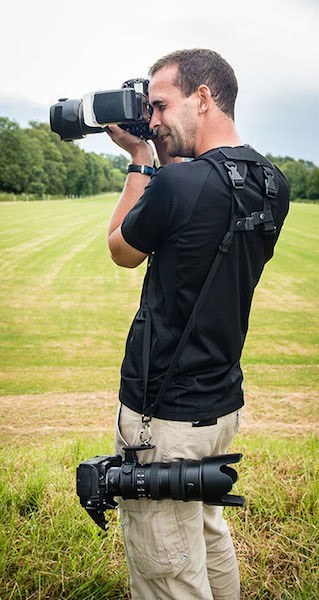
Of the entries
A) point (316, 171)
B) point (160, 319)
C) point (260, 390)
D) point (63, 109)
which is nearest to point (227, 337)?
point (160, 319)

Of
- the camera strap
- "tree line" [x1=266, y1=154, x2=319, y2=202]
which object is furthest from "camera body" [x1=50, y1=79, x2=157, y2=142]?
"tree line" [x1=266, y1=154, x2=319, y2=202]

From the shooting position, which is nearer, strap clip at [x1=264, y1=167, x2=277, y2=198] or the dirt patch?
strap clip at [x1=264, y1=167, x2=277, y2=198]

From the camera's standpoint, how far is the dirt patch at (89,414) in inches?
225

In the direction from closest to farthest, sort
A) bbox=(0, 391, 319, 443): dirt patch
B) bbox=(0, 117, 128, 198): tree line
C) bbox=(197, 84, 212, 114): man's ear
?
bbox=(197, 84, 212, 114): man's ear < bbox=(0, 391, 319, 443): dirt patch < bbox=(0, 117, 128, 198): tree line

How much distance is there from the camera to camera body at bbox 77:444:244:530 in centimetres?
163

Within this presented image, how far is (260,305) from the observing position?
1292cm

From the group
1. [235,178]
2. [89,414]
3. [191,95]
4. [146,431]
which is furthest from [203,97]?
[89,414]

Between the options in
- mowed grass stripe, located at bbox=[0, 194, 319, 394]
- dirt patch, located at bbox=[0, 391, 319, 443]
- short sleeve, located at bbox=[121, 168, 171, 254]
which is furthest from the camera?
mowed grass stripe, located at bbox=[0, 194, 319, 394]

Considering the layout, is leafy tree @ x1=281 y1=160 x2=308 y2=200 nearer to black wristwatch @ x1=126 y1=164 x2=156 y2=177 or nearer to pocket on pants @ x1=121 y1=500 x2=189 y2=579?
black wristwatch @ x1=126 y1=164 x2=156 y2=177

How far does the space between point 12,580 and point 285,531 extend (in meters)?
1.14

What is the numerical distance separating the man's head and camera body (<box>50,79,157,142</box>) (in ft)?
0.51

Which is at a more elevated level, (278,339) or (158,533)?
(158,533)

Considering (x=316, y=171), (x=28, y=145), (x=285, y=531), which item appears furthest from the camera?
(x=316, y=171)

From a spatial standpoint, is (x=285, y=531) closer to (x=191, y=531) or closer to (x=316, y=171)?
(x=191, y=531)
